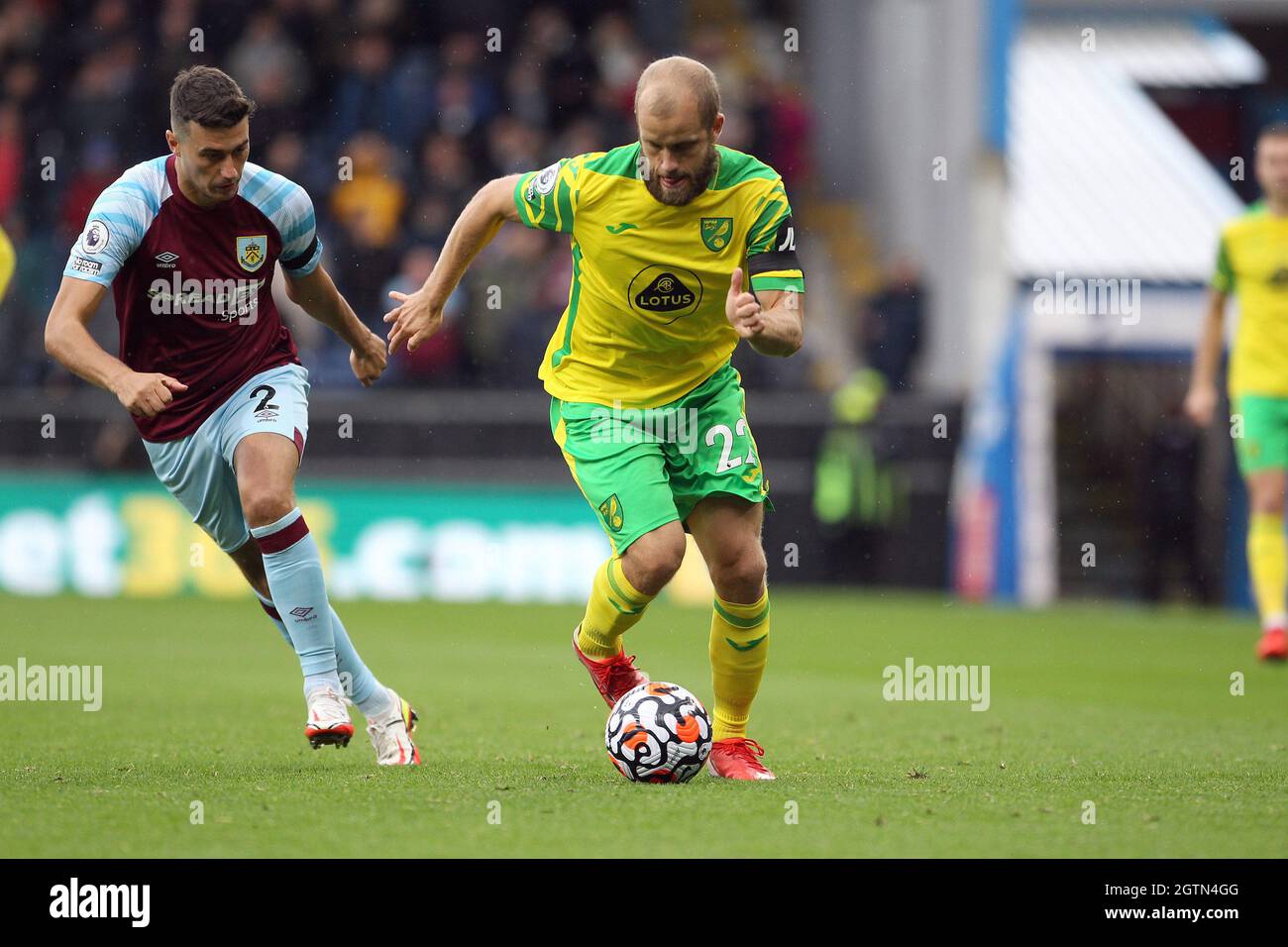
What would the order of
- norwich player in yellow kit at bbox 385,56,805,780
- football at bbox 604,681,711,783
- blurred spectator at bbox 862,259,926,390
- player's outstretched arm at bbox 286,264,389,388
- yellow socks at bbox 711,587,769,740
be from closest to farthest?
football at bbox 604,681,711,783
norwich player in yellow kit at bbox 385,56,805,780
yellow socks at bbox 711,587,769,740
player's outstretched arm at bbox 286,264,389,388
blurred spectator at bbox 862,259,926,390

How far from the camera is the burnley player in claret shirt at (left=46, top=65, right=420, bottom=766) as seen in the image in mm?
6039

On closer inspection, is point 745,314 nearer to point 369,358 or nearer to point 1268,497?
point 369,358

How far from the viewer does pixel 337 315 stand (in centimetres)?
673

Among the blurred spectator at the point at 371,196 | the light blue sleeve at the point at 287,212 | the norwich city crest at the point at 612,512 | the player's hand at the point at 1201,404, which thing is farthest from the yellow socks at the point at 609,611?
the blurred spectator at the point at 371,196

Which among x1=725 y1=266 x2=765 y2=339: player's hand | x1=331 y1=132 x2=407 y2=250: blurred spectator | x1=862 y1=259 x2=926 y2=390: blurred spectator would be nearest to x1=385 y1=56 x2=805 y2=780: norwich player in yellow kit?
x1=725 y1=266 x2=765 y2=339: player's hand

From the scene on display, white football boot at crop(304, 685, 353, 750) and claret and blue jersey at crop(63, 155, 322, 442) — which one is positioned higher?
claret and blue jersey at crop(63, 155, 322, 442)

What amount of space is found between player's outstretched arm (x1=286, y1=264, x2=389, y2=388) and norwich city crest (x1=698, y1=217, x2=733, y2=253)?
4.24ft

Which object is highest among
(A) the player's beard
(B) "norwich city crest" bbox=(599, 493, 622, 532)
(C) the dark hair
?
(C) the dark hair

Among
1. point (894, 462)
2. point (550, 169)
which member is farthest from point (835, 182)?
point (550, 169)

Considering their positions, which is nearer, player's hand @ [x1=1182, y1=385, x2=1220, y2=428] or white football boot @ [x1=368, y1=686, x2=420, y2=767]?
white football boot @ [x1=368, y1=686, x2=420, y2=767]

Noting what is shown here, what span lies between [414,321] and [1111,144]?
507 inches

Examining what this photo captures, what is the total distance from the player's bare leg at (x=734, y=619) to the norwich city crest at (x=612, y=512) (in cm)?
31

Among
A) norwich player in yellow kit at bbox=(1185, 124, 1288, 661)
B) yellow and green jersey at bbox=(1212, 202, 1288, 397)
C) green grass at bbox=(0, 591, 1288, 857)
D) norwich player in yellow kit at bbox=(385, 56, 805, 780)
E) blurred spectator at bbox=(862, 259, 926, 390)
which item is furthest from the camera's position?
blurred spectator at bbox=(862, 259, 926, 390)

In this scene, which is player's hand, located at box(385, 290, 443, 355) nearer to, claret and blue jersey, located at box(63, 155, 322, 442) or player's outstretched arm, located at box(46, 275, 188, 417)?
claret and blue jersey, located at box(63, 155, 322, 442)
